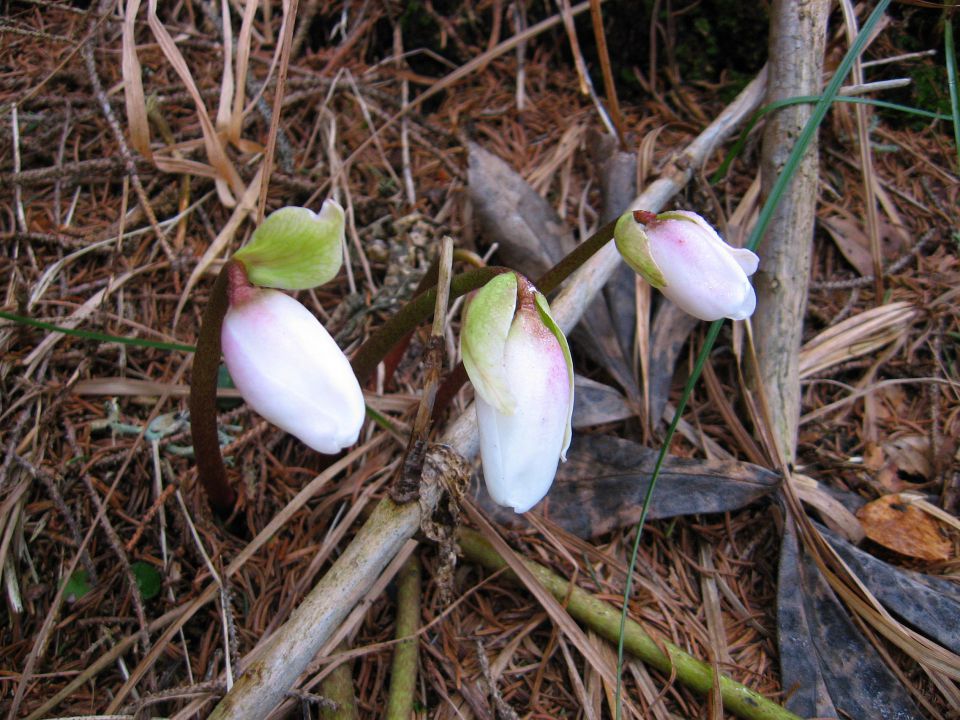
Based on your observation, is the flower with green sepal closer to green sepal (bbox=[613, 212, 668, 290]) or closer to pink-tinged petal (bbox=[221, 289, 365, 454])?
pink-tinged petal (bbox=[221, 289, 365, 454])

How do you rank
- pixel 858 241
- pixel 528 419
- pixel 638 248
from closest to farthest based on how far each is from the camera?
1. pixel 528 419
2. pixel 638 248
3. pixel 858 241

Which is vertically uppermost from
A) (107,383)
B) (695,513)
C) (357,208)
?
(357,208)

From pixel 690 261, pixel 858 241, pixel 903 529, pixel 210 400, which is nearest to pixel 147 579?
pixel 210 400

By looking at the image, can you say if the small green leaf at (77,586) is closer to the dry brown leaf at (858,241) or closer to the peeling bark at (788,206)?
the peeling bark at (788,206)

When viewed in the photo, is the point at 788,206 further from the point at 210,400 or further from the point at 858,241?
the point at 210,400

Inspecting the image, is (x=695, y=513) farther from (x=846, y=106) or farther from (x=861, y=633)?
(x=846, y=106)

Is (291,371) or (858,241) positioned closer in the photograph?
(291,371)

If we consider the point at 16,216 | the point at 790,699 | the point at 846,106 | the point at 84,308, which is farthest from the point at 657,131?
the point at 16,216

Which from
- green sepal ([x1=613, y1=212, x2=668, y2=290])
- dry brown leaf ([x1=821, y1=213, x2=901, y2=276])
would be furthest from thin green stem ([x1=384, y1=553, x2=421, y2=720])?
dry brown leaf ([x1=821, y1=213, x2=901, y2=276])
